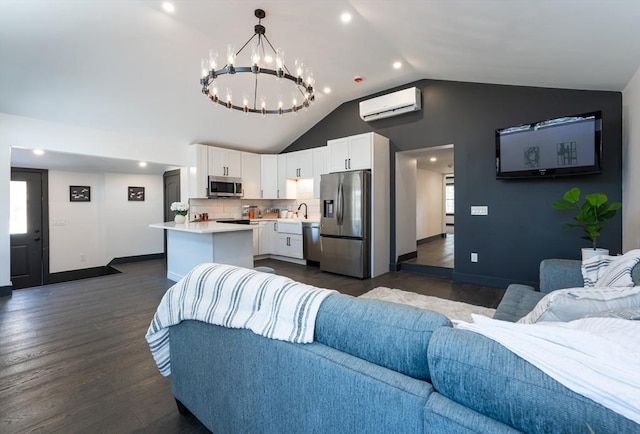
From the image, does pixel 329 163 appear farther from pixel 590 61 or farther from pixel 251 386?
pixel 251 386

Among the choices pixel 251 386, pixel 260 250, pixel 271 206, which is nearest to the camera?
pixel 251 386

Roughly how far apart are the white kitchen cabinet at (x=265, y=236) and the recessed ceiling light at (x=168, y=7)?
165 inches

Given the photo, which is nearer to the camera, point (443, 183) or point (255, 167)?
point (255, 167)

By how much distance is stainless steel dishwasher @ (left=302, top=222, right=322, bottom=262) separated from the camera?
229 inches

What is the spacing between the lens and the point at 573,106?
363 cm

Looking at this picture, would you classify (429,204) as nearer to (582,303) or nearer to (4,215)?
(582,303)

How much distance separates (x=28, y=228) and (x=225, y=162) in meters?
3.73

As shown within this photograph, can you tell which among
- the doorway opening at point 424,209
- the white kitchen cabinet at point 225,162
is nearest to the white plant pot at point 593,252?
the doorway opening at point 424,209

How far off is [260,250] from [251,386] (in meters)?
5.48

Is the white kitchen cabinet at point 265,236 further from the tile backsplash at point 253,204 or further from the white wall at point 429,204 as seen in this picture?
the white wall at point 429,204

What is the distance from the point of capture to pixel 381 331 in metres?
0.93

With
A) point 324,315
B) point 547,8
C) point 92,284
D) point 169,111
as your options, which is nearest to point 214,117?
point 169,111

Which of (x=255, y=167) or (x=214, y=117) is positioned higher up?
(x=214, y=117)

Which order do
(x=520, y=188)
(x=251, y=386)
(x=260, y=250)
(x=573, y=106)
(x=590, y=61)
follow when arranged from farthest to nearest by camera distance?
1. (x=260, y=250)
2. (x=520, y=188)
3. (x=573, y=106)
4. (x=590, y=61)
5. (x=251, y=386)
